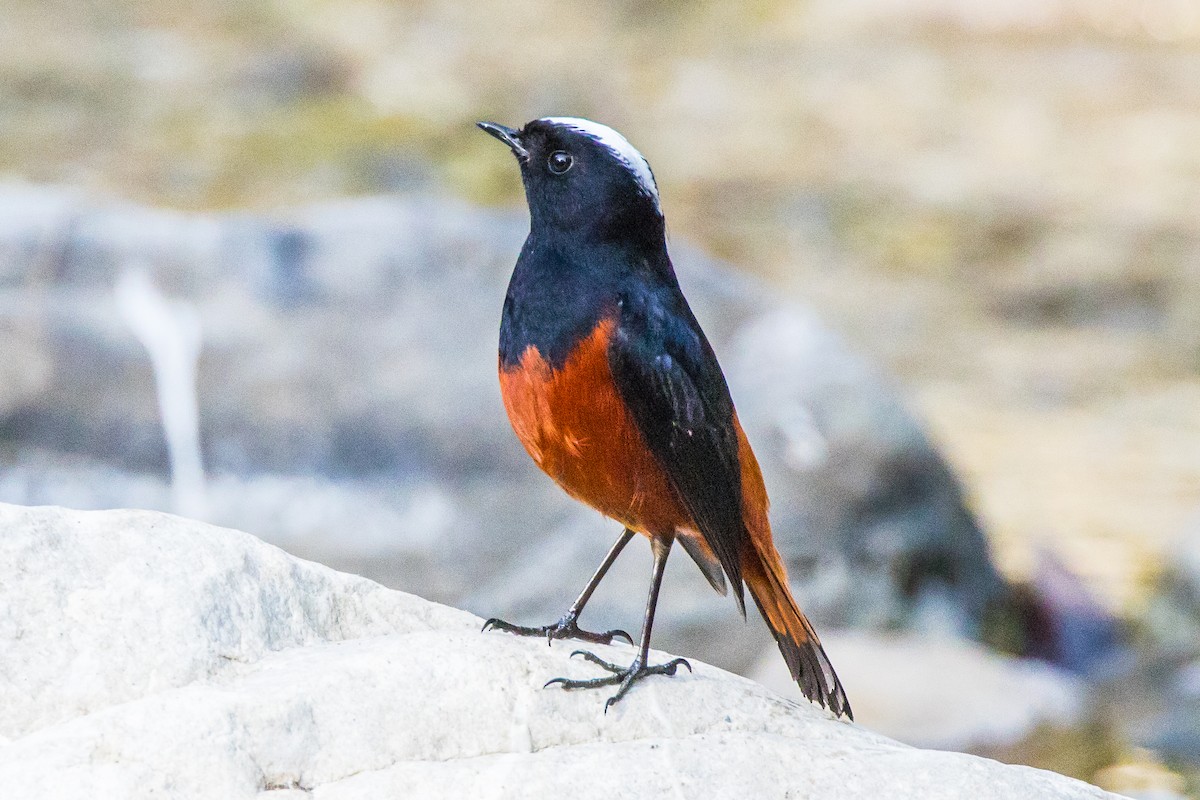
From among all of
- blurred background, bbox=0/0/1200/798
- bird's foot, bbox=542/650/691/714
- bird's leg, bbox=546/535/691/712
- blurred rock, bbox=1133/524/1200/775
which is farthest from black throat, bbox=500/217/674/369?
blurred rock, bbox=1133/524/1200/775

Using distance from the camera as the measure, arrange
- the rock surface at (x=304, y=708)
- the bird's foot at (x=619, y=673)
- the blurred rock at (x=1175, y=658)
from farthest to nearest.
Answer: the blurred rock at (x=1175, y=658)
the bird's foot at (x=619, y=673)
the rock surface at (x=304, y=708)

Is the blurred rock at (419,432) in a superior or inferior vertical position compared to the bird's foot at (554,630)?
superior

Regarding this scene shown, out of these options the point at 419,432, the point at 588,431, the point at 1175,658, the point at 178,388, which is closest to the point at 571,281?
the point at 588,431

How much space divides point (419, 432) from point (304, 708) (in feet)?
14.9

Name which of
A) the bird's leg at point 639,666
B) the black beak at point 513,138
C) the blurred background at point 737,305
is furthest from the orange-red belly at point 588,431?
the blurred background at point 737,305

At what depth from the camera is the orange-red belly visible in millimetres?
3764

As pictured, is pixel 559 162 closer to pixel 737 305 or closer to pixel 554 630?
pixel 554 630

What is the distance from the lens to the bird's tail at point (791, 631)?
415 centimetres

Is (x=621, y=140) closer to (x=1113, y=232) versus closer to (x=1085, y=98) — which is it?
(x=1113, y=232)

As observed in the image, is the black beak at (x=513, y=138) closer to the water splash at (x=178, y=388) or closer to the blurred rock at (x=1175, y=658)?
the water splash at (x=178, y=388)

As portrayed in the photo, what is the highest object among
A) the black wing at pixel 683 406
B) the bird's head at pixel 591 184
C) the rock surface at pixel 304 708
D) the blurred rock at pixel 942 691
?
the blurred rock at pixel 942 691

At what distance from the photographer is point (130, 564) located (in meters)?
3.60

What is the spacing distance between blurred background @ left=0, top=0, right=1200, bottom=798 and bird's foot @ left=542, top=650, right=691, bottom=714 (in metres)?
3.23

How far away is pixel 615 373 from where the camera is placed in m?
3.79
